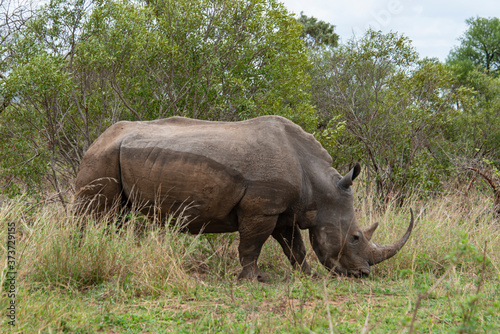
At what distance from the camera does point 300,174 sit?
626 centimetres

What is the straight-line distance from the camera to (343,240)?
638 centimetres

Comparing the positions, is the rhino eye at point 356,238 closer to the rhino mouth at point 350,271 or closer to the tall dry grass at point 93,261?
the rhino mouth at point 350,271

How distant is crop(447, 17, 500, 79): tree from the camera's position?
2716 centimetres

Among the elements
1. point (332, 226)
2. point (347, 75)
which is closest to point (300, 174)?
point (332, 226)

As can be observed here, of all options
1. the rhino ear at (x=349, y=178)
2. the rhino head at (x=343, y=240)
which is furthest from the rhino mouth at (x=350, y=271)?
the rhino ear at (x=349, y=178)

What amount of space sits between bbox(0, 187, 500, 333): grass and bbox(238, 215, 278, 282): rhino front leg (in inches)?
9.1

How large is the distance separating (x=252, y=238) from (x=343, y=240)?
1136mm

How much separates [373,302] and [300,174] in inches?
68.1

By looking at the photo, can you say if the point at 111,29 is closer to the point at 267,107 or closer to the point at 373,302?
the point at 267,107

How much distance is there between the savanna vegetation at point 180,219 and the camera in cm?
457

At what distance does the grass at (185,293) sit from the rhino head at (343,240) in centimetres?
22

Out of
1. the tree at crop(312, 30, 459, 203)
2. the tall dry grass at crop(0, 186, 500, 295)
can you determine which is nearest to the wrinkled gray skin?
the tall dry grass at crop(0, 186, 500, 295)

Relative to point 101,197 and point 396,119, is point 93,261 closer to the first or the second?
point 101,197

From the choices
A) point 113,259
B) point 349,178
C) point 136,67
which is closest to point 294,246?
point 349,178
